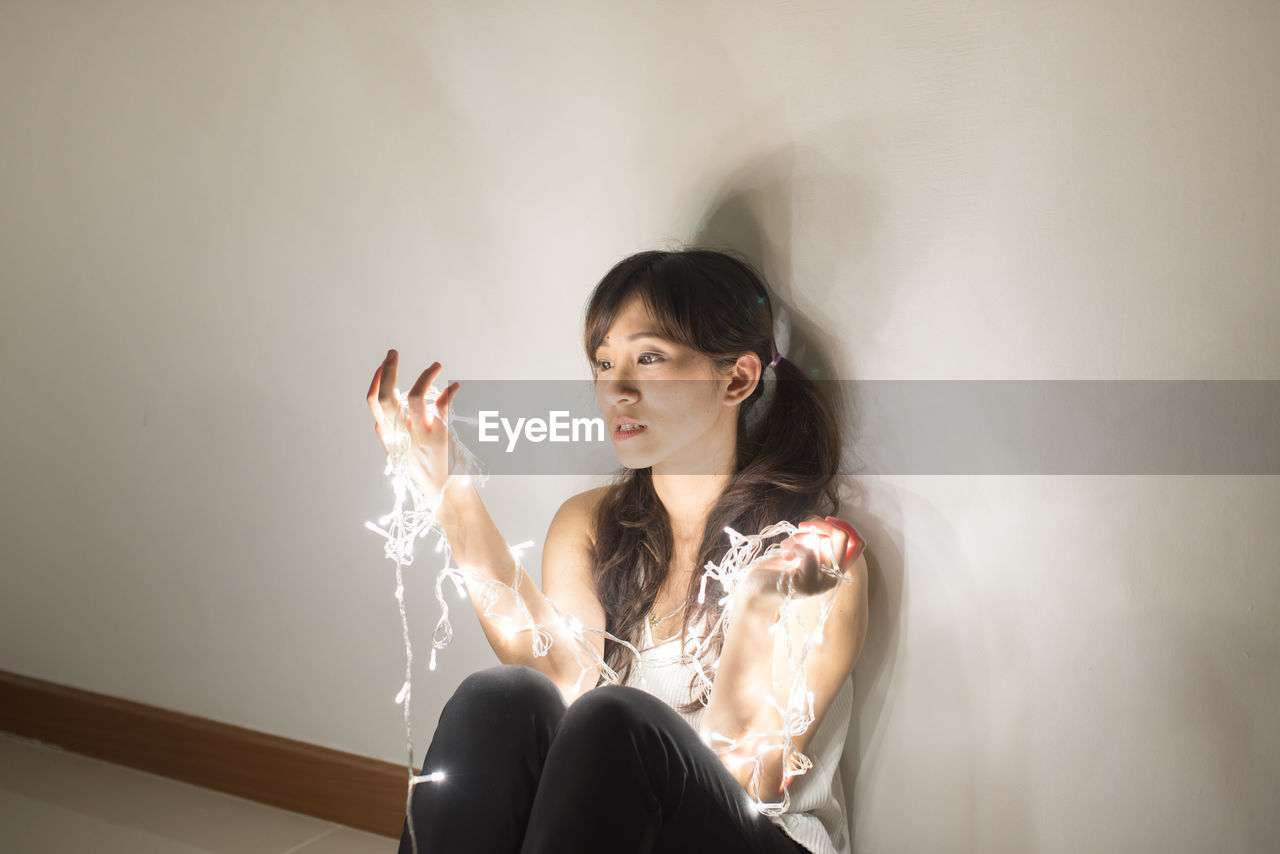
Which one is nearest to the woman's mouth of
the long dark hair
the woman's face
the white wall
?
the woman's face

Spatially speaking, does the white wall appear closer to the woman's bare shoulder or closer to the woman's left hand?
the woman's bare shoulder

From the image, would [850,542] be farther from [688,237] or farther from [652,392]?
[688,237]

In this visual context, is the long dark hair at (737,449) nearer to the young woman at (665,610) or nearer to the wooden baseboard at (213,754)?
the young woman at (665,610)

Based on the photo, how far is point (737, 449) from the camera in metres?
1.13

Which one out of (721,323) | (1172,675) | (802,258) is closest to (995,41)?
(802,258)

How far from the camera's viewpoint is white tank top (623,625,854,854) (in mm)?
1087

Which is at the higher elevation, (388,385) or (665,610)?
(388,385)

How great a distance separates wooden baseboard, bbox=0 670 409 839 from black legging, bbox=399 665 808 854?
57cm

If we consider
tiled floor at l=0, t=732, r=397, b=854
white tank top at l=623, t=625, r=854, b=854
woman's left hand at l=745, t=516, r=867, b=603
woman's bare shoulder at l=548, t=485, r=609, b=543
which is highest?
woman's left hand at l=745, t=516, r=867, b=603

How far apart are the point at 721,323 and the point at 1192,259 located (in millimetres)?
498

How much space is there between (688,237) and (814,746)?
0.67m

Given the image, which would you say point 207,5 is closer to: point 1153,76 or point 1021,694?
point 1153,76

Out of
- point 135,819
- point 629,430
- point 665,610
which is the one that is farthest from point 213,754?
point 629,430

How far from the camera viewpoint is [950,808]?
1115 millimetres
